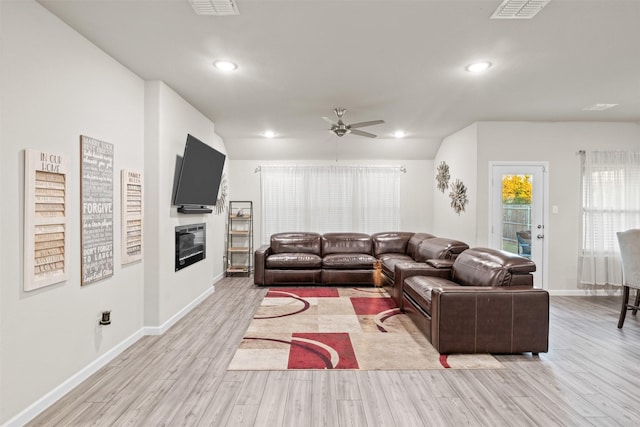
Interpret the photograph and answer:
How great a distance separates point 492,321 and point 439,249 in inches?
77.8

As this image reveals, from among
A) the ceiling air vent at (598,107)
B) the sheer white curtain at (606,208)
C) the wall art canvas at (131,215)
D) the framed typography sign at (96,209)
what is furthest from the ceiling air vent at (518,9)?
the sheer white curtain at (606,208)

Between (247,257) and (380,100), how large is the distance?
427cm

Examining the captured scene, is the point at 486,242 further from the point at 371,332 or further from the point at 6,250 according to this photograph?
the point at 6,250

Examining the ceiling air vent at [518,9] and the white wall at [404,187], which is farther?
the white wall at [404,187]

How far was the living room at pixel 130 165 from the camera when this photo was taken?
201 centimetres

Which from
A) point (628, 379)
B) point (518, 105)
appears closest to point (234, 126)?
point (518, 105)

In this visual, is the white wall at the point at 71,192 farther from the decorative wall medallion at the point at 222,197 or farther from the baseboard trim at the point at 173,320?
the decorative wall medallion at the point at 222,197

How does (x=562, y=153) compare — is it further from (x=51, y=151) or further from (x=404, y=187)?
(x=51, y=151)

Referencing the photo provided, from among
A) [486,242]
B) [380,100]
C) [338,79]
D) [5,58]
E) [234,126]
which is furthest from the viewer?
[234,126]

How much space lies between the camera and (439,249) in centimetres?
488

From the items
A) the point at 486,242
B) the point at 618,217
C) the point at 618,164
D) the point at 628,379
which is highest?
the point at 618,164

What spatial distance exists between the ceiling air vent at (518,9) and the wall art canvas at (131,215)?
10.9ft

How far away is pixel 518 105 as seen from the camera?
429 cm

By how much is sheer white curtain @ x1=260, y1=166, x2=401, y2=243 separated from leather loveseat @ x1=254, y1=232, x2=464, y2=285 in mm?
693
